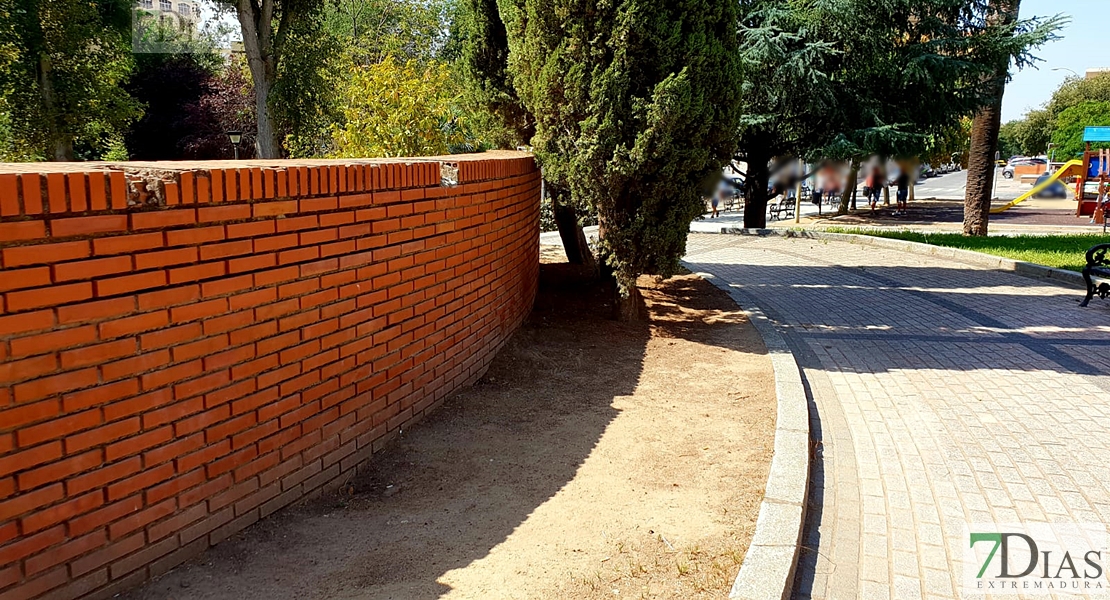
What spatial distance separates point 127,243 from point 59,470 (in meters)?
0.85

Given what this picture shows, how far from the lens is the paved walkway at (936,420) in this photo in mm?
Answer: 4055

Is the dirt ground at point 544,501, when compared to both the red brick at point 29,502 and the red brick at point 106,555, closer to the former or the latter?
the red brick at point 106,555

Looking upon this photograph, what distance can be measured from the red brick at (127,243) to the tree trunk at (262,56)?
49.4ft

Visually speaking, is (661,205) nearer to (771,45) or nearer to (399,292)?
(399,292)

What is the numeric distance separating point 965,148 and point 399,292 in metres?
44.0

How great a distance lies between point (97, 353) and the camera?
9.43 feet

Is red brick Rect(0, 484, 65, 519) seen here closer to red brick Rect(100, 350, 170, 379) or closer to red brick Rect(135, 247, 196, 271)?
red brick Rect(100, 350, 170, 379)

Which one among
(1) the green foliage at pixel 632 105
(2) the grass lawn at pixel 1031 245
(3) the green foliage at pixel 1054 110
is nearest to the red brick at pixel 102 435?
(1) the green foliage at pixel 632 105

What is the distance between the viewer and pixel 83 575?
2875mm

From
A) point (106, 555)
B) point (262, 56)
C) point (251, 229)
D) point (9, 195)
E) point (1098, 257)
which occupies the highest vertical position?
point (262, 56)

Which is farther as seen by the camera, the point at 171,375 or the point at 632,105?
the point at 632,105

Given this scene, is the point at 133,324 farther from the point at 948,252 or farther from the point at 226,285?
the point at 948,252

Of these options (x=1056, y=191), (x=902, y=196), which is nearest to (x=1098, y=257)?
(x=902, y=196)

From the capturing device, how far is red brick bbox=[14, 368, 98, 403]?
A: 2.64 metres
